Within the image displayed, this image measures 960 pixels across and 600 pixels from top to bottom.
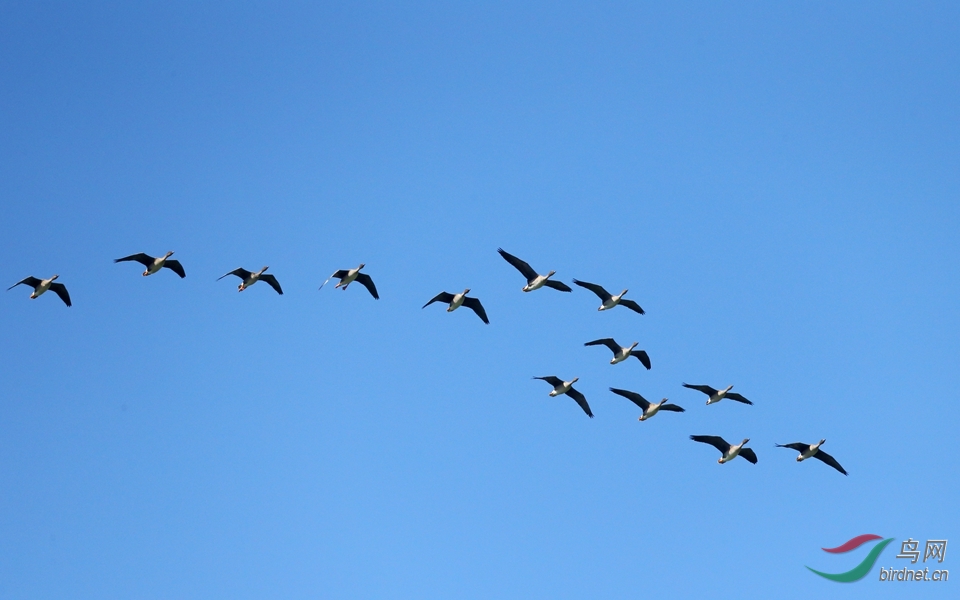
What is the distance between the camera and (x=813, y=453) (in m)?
65.7

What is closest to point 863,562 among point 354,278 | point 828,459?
point 828,459

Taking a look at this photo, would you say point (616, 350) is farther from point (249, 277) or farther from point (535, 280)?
point (249, 277)

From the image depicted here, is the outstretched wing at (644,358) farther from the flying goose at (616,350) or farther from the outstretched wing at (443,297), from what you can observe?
the outstretched wing at (443,297)

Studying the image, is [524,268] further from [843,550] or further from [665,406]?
[843,550]

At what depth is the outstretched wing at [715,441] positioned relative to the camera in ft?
213

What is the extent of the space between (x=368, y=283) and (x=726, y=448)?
18143 mm

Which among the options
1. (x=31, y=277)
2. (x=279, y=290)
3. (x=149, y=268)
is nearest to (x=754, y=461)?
(x=279, y=290)

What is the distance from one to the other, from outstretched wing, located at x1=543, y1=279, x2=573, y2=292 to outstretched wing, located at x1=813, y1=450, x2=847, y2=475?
48.6 feet

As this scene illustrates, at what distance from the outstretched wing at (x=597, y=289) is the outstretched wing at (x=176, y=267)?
1809 cm

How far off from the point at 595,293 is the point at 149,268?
20.0 meters

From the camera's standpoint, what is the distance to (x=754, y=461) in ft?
217

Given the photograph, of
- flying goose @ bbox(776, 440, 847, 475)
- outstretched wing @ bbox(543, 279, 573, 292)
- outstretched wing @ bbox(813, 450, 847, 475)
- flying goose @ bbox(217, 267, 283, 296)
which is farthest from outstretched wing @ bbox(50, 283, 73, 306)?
outstretched wing @ bbox(813, 450, 847, 475)

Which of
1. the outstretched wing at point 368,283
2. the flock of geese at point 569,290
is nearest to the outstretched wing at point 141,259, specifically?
the flock of geese at point 569,290

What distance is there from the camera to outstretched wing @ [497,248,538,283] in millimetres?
58656
